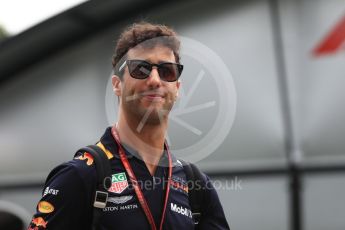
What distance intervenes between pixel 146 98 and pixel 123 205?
0.41m

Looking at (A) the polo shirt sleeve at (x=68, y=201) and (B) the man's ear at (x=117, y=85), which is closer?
(A) the polo shirt sleeve at (x=68, y=201)

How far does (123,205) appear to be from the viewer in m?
2.16

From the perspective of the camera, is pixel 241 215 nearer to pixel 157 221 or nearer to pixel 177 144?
pixel 177 144

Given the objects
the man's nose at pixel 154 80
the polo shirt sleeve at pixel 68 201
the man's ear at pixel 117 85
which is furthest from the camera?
the man's ear at pixel 117 85

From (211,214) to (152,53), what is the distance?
2.27 ft

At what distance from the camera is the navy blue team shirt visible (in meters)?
2.08

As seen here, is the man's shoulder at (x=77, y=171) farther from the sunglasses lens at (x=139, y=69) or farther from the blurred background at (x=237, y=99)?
the blurred background at (x=237, y=99)

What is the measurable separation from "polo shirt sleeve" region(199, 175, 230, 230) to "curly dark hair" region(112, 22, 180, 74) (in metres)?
0.56

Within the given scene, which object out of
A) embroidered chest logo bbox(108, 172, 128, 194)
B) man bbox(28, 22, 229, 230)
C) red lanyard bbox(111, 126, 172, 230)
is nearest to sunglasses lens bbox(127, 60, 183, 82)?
man bbox(28, 22, 229, 230)

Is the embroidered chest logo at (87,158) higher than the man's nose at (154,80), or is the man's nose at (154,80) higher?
the man's nose at (154,80)

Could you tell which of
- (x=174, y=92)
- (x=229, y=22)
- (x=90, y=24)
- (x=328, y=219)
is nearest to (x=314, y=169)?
(x=328, y=219)

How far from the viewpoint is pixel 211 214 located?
2.48m

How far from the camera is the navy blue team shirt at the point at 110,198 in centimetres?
208

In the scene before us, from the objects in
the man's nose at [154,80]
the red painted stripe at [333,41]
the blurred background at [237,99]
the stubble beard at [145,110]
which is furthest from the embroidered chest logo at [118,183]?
the red painted stripe at [333,41]
